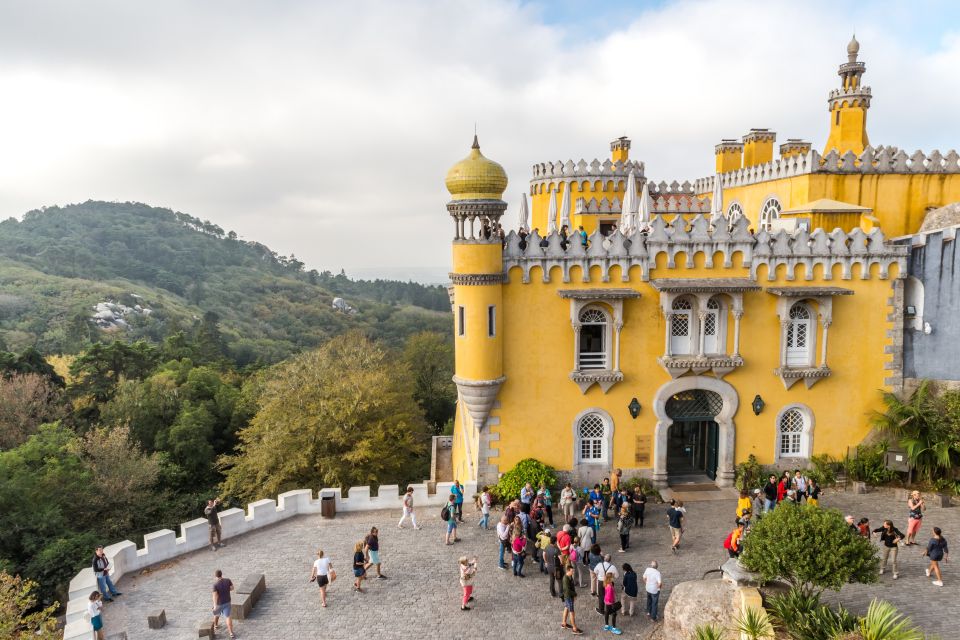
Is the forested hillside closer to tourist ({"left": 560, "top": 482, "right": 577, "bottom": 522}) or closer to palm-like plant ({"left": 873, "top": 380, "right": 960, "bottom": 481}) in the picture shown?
tourist ({"left": 560, "top": 482, "right": 577, "bottom": 522})

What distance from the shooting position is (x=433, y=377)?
2329 inches

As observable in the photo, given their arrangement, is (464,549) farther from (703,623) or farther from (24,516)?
(24,516)

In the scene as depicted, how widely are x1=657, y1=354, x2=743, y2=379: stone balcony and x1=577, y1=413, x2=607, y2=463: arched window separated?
2964 millimetres

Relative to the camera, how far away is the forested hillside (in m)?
81.3

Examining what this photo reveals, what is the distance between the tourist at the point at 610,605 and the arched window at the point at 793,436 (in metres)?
11.1

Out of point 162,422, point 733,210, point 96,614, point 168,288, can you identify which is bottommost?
point 162,422

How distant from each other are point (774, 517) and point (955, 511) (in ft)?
37.6

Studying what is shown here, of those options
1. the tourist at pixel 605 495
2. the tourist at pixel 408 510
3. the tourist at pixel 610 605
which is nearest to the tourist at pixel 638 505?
the tourist at pixel 605 495

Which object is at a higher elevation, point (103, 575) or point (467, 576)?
point (467, 576)

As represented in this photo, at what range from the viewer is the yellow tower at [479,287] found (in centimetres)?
1962

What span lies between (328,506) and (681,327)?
43.2 ft

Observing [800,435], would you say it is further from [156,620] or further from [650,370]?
[156,620]

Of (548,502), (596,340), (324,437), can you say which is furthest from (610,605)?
(324,437)

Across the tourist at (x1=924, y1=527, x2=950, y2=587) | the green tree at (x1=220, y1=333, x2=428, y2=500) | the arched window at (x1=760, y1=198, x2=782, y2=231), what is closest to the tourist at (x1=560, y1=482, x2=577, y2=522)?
the tourist at (x1=924, y1=527, x2=950, y2=587)
